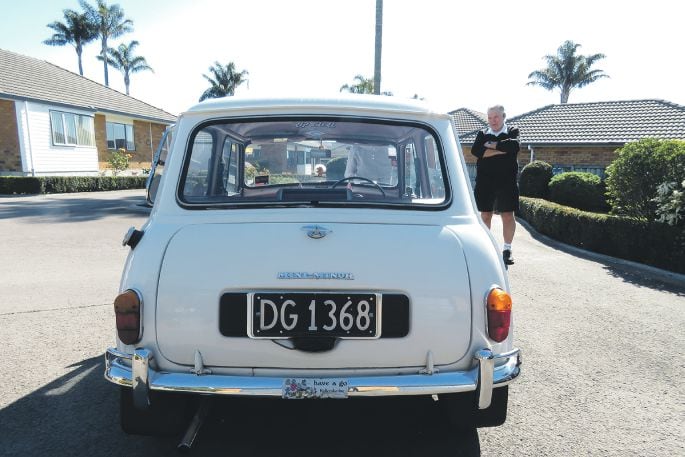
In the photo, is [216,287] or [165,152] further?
[165,152]

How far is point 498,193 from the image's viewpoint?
6.06m

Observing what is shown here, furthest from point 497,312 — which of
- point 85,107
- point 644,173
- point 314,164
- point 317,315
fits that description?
Answer: point 85,107

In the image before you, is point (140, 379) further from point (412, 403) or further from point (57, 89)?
point (57, 89)

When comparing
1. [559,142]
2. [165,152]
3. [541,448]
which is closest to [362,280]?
[541,448]

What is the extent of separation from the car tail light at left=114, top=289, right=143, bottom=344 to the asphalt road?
0.77 metres

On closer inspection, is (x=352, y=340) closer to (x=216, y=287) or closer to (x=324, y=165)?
(x=216, y=287)

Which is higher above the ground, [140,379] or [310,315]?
[310,315]

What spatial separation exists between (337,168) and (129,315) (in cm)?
178

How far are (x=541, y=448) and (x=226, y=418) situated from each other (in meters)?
1.82

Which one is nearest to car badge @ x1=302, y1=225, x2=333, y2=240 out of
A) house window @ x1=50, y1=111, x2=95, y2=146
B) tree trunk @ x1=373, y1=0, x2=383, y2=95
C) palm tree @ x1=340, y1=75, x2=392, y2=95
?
tree trunk @ x1=373, y1=0, x2=383, y2=95

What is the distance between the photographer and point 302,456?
2406 millimetres

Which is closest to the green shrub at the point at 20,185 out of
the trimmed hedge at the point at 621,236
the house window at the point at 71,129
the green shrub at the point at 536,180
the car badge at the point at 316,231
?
the house window at the point at 71,129

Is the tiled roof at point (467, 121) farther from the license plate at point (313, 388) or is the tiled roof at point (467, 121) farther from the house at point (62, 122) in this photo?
the license plate at point (313, 388)

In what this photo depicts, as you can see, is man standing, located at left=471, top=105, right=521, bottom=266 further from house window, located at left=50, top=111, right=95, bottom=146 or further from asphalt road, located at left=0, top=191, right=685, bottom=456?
house window, located at left=50, top=111, right=95, bottom=146
